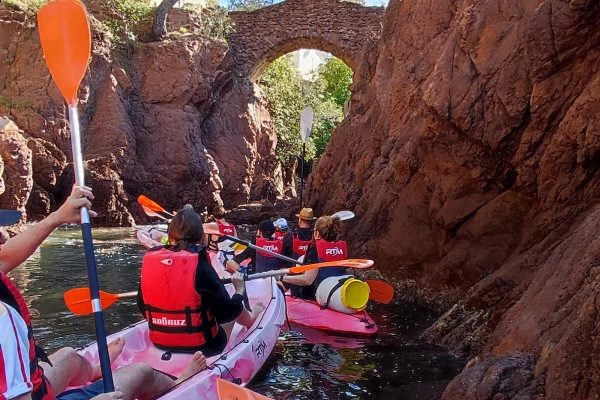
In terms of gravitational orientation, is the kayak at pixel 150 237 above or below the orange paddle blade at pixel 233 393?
below

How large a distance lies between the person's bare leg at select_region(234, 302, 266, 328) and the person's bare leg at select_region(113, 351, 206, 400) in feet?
2.79

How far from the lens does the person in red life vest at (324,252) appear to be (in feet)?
18.5

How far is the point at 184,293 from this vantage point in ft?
10.6

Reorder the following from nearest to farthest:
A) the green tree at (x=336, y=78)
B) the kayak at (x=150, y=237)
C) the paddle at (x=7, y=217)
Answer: the paddle at (x=7, y=217), the kayak at (x=150, y=237), the green tree at (x=336, y=78)

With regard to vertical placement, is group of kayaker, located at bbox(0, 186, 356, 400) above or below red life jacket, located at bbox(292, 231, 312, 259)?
above

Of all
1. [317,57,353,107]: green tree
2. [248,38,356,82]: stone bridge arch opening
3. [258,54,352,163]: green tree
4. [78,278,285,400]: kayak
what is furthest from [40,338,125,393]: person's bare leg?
[317,57,353,107]: green tree

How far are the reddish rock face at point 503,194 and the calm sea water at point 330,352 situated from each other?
0.35 meters

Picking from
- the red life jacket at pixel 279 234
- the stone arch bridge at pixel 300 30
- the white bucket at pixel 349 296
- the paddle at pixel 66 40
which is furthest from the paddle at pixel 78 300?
the stone arch bridge at pixel 300 30

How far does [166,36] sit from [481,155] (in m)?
13.1

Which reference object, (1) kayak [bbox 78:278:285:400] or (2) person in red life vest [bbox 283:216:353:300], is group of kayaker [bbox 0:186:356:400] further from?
(2) person in red life vest [bbox 283:216:353:300]

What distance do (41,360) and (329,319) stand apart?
11.2 ft

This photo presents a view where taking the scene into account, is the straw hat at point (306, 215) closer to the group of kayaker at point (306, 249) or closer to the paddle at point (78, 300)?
the group of kayaker at point (306, 249)

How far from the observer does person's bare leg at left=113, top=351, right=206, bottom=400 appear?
9.12 ft

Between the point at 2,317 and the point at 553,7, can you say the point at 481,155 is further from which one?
the point at 2,317
